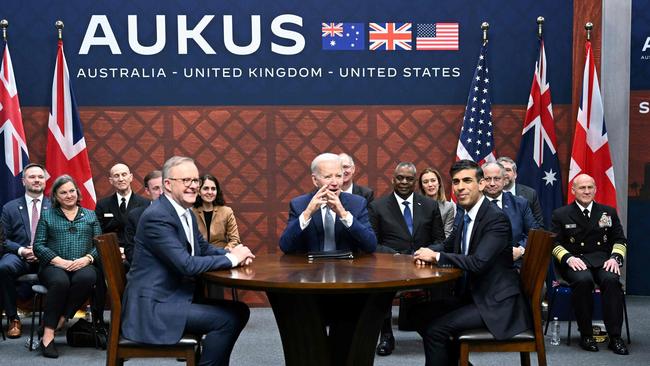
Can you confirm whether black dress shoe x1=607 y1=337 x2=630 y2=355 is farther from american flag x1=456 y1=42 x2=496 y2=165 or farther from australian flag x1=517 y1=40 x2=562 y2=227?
american flag x1=456 y1=42 x2=496 y2=165

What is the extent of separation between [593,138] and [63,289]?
4848mm

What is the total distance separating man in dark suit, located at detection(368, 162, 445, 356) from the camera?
6.11 metres

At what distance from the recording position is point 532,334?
4094 millimetres

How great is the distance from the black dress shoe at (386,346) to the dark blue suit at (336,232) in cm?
128

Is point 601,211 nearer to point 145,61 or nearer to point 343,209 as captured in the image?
point 343,209

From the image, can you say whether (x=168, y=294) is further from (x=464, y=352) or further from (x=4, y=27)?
(x=4, y=27)

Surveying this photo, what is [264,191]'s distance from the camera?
770 cm

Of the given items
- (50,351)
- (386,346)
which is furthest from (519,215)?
(50,351)

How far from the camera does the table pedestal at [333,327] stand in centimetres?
404

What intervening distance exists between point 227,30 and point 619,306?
4.35 meters

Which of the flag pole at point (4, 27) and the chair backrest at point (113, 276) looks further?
the flag pole at point (4, 27)

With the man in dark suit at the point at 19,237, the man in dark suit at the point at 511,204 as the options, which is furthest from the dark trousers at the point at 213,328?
the man in dark suit at the point at 19,237

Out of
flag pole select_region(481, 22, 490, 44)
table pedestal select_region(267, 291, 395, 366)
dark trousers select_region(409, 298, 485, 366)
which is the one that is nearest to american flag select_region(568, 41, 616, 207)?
flag pole select_region(481, 22, 490, 44)

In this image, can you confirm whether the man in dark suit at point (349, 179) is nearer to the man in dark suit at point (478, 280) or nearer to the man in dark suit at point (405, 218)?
the man in dark suit at point (405, 218)
